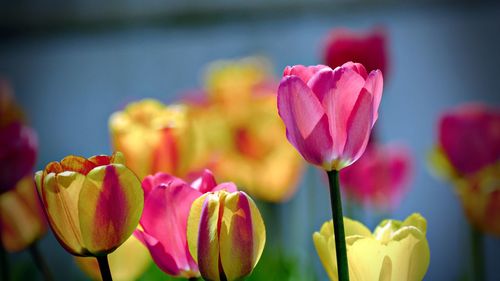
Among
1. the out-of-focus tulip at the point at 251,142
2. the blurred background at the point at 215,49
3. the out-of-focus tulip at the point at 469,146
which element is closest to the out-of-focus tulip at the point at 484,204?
the out-of-focus tulip at the point at 469,146

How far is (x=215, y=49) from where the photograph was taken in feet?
4.86

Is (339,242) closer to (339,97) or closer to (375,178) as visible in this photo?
(339,97)

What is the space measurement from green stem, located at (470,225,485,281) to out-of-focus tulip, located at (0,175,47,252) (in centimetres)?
22

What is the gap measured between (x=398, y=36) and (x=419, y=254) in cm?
125

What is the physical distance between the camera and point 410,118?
142cm

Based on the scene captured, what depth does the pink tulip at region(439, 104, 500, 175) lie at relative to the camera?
47 cm

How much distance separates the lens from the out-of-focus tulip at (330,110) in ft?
0.87

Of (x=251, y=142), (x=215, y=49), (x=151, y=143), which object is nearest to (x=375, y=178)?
(x=251, y=142)

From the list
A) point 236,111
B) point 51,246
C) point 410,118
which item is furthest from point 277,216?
point 410,118

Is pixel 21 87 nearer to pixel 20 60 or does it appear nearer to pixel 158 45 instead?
pixel 20 60

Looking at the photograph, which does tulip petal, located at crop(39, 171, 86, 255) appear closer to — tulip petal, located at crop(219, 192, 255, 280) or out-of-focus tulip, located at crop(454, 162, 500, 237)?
tulip petal, located at crop(219, 192, 255, 280)

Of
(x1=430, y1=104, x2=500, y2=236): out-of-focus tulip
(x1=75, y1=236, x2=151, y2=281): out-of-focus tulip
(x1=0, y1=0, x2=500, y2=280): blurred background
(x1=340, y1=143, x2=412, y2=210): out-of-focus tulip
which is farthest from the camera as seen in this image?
(x1=0, y1=0, x2=500, y2=280): blurred background

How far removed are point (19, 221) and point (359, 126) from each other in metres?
0.18

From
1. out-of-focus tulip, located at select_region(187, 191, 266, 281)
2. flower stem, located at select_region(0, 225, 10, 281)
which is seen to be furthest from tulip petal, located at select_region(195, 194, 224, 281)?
flower stem, located at select_region(0, 225, 10, 281)
